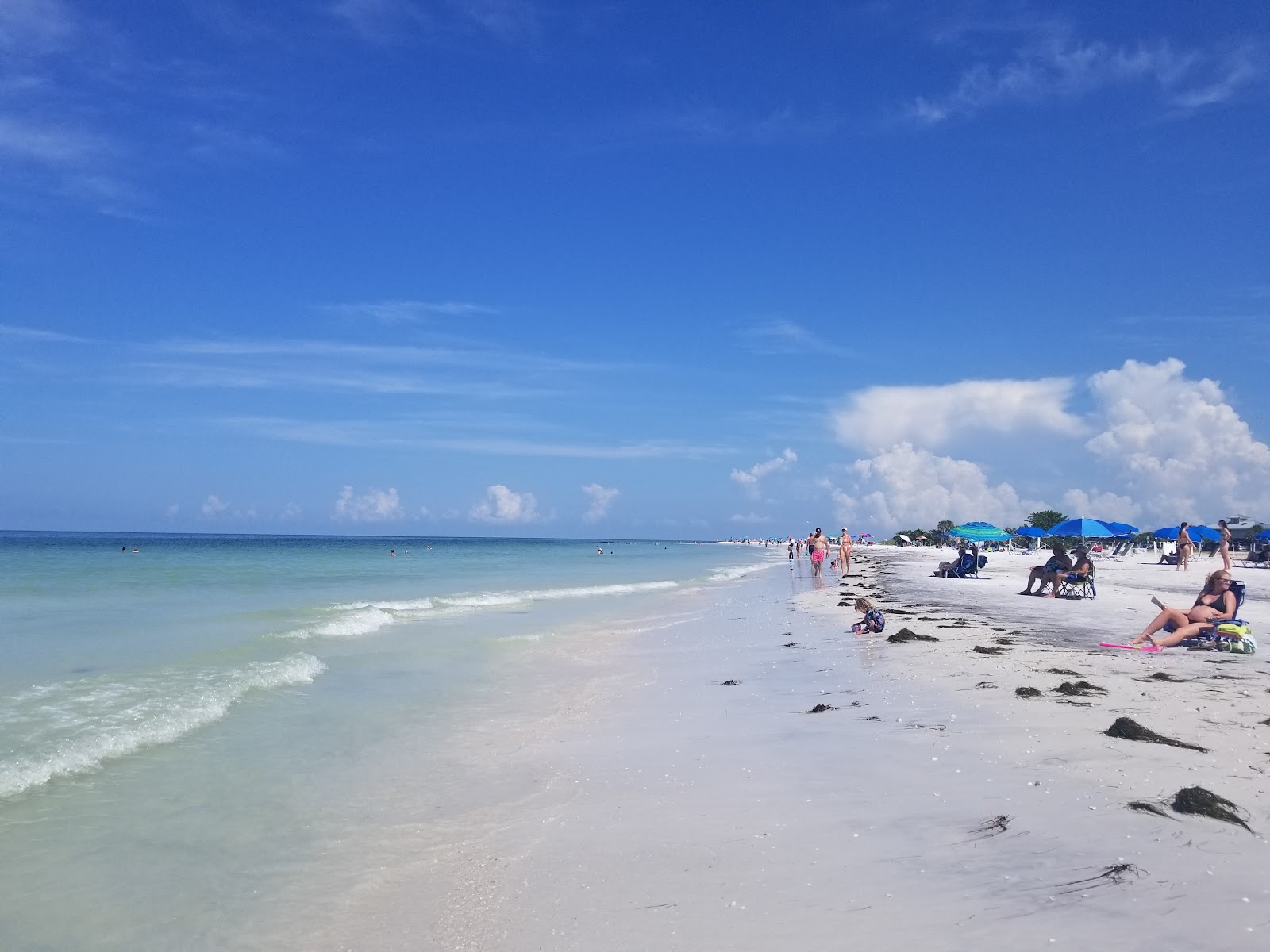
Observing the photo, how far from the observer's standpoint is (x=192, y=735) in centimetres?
885

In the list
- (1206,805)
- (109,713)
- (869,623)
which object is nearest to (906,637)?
(869,623)

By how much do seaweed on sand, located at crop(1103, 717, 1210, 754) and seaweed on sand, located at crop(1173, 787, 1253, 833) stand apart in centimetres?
148

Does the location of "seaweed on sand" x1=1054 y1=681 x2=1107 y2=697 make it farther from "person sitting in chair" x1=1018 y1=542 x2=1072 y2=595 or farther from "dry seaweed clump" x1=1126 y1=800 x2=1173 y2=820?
"person sitting in chair" x1=1018 y1=542 x2=1072 y2=595

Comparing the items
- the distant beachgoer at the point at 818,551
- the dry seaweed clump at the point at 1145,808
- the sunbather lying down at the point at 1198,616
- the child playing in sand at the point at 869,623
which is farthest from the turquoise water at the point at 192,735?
the distant beachgoer at the point at 818,551

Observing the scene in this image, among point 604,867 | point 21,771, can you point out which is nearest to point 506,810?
point 604,867

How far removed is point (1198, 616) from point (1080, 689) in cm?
509

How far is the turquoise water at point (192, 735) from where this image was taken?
201 inches

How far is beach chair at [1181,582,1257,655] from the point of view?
11.8 metres

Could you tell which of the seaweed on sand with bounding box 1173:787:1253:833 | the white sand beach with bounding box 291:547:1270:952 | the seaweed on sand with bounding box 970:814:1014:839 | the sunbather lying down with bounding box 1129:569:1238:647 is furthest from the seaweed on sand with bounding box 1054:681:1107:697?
the seaweed on sand with bounding box 970:814:1014:839

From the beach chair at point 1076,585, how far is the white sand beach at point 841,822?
12.3 m

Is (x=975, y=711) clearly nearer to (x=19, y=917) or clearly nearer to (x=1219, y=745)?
(x=1219, y=745)

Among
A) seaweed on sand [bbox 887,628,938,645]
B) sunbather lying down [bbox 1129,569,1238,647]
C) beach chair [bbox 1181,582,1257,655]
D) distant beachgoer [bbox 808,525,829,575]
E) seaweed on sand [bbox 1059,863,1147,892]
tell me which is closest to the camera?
seaweed on sand [bbox 1059,863,1147,892]

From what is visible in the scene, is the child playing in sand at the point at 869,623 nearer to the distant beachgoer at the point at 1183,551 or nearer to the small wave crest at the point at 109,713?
the small wave crest at the point at 109,713

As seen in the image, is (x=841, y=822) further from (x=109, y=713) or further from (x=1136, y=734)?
(x=109, y=713)
